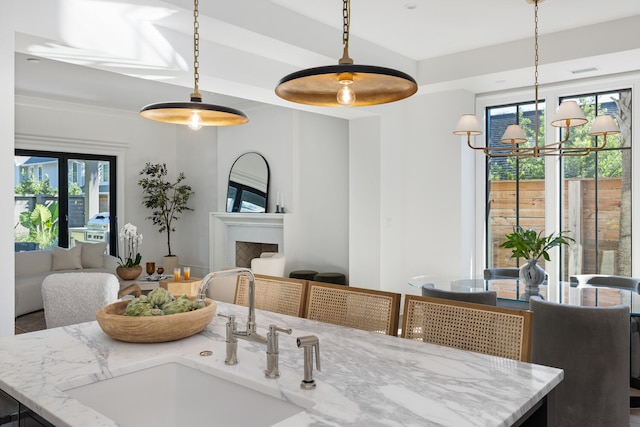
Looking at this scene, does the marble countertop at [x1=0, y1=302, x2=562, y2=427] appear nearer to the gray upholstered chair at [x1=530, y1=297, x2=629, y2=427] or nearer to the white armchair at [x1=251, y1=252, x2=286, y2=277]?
the gray upholstered chair at [x1=530, y1=297, x2=629, y2=427]

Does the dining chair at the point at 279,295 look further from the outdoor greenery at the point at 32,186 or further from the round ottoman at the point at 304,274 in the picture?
the outdoor greenery at the point at 32,186

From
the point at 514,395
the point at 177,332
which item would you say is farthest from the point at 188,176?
the point at 514,395

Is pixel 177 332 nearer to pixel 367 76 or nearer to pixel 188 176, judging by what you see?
pixel 367 76

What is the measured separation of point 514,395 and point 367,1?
3093 mm

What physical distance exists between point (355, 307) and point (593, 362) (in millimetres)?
1298

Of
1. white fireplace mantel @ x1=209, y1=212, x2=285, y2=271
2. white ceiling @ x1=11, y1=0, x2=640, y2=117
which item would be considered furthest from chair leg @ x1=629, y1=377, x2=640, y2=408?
white fireplace mantel @ x1=209, y1=212, x2=285, y2=271

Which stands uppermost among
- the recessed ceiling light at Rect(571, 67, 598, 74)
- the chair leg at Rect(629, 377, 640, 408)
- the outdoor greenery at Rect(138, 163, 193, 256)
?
the recessed ceiling light at Rect(571, 67, 598, 74)

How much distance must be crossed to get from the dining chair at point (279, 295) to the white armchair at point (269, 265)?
302 centimetres

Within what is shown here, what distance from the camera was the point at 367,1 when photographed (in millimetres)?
3689


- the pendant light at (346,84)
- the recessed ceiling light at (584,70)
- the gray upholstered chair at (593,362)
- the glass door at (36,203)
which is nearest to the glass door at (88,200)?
the glass door at (36,203)

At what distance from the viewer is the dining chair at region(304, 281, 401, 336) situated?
220 centimetres

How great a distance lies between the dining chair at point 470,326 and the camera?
1.82m

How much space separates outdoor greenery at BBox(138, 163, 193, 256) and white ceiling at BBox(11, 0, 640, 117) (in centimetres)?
273

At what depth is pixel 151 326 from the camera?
187cm
